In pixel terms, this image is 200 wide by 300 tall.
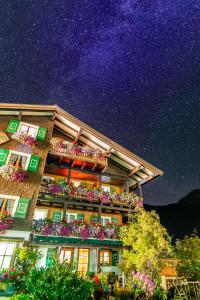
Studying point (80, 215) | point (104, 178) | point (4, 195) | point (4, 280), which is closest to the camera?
point (4, 280)

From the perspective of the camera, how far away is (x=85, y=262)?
64.5 ft

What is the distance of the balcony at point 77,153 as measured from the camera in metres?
19.9

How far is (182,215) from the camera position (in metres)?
48.5

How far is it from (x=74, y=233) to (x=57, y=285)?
1017cm

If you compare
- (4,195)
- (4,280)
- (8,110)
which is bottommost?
(4,280)

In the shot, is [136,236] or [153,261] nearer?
[153,261]

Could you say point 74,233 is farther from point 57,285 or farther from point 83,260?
point 57,285

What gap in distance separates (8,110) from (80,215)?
11.9m

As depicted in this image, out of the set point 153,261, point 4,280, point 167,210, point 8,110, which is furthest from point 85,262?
point 167,210

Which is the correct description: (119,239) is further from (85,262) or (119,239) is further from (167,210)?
(167,210)

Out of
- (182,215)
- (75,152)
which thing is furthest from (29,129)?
(182,215)

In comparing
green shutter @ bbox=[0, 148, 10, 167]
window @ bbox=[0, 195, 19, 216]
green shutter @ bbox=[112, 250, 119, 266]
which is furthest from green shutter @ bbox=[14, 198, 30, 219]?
green shutter @ bbox=[112, 250, 119, 266]

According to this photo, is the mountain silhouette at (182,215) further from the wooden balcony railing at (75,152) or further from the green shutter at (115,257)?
the wooden balcony railing at (75,152)

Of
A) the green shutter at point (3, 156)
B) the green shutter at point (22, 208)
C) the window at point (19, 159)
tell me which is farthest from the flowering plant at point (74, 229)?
the green shutter at point (3, 156)
